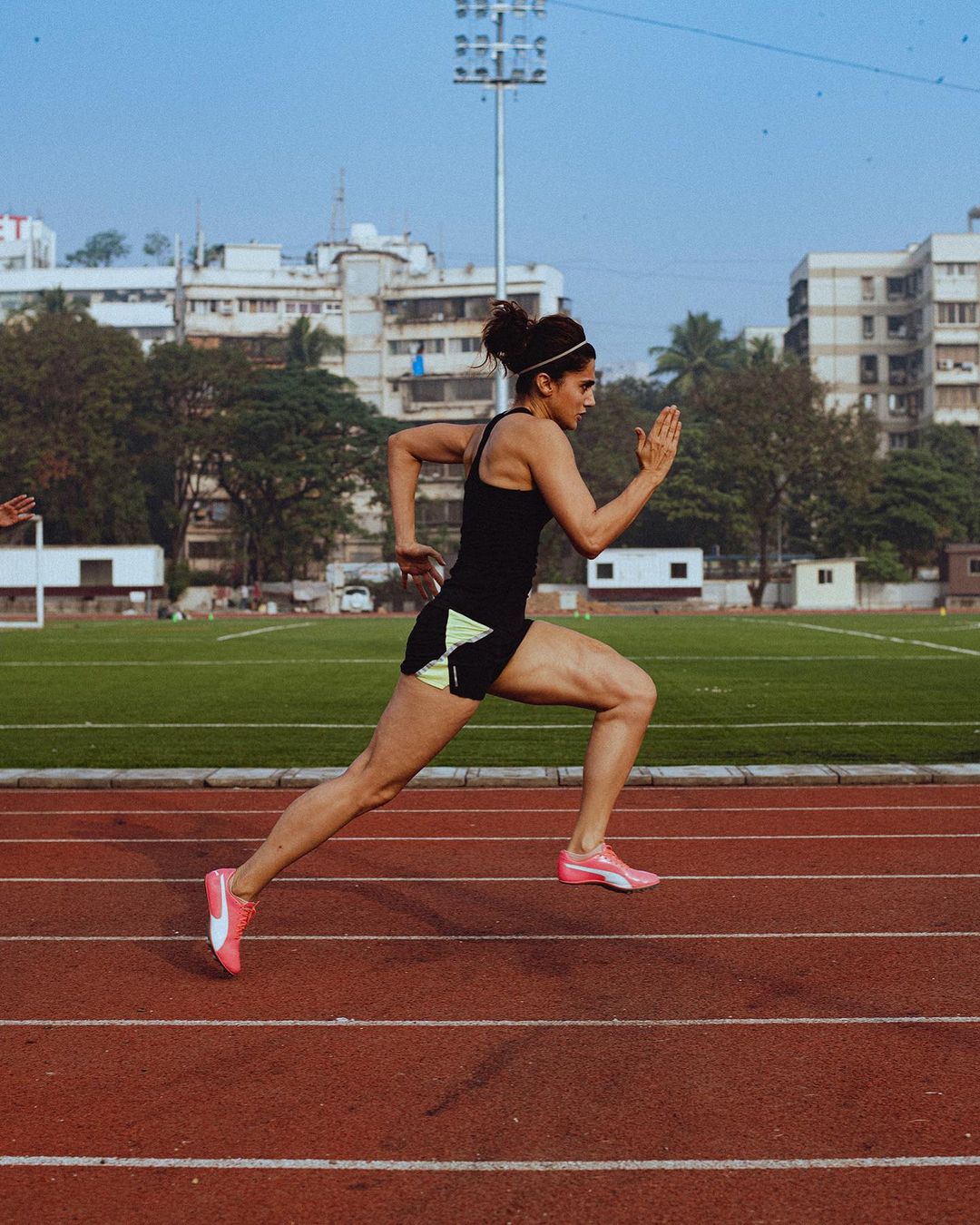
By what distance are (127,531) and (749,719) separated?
5663cm

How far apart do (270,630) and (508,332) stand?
3536cm

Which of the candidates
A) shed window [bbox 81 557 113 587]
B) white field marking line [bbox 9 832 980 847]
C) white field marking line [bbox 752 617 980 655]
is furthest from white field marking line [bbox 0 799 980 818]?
shed window [bbox 81 557 113 587]

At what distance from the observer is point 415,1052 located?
154 inches

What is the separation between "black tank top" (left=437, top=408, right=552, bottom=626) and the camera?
4.38 m

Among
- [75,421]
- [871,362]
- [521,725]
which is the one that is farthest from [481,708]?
[871,362]

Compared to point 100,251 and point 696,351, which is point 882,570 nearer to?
point 696,351

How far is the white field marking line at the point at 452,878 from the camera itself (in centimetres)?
623

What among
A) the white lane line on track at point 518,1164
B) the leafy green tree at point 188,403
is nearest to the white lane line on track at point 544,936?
the white lane line on track at point 518,1164

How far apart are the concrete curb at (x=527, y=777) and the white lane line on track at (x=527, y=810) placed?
0.82 metres

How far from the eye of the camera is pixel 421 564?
489 centimetres

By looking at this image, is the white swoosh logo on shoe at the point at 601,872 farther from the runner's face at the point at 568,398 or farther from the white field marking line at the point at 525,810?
the white field marking line at the point at 525,810

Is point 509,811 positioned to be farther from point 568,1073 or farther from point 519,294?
point 519,294

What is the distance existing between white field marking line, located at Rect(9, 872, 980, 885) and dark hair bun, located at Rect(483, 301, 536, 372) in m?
2.58

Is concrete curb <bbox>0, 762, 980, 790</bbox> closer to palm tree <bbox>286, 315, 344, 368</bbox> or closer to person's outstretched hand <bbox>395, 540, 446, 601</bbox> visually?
person's outstretched hand <bbox>395, 540, 446, 601</bbox>
